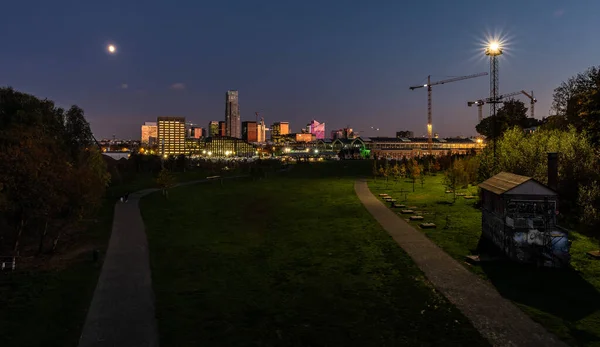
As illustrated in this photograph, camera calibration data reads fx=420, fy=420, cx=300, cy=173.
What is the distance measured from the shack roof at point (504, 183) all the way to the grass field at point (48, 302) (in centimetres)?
1760

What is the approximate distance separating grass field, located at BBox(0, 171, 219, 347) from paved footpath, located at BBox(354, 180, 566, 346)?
11.6 meters

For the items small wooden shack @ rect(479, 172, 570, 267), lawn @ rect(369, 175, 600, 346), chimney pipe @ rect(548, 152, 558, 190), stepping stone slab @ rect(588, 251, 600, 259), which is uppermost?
chimney pipe @ rect(548, 152, 558, 190)

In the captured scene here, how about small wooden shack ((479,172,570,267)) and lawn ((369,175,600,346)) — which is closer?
lawn ((369,175,600,346))

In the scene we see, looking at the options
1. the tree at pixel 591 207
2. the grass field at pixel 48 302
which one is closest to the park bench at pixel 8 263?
the grass field at pixel 48 302

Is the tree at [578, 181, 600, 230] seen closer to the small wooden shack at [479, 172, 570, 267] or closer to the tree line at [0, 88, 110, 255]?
the small wooden shack at [479, 172, 570, 267]

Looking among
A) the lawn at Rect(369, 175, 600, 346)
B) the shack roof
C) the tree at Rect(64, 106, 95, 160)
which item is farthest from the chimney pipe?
the tree at Rect(64, 106, 95, 160)

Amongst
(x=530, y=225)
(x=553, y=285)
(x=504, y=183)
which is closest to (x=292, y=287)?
(x=553, y=285)

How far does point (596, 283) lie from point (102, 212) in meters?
33.2

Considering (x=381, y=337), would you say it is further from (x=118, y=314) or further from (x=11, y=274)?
(x=11, y=274)

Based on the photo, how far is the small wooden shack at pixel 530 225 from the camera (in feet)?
58.3

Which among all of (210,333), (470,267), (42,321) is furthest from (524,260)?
(42,321)

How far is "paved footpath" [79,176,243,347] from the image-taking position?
11.5 metres

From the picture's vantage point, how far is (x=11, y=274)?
57.9ft

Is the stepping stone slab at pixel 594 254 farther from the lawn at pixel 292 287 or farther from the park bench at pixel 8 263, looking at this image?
the park bench at pixel 8 263
